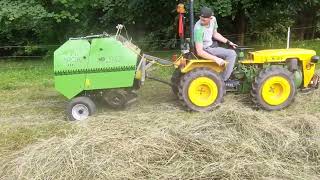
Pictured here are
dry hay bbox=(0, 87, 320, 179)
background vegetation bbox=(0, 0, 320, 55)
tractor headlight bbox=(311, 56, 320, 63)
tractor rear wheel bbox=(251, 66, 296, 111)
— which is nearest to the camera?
dry hay bbox=(0, 87, 320, 179)

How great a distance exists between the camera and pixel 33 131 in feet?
23.6

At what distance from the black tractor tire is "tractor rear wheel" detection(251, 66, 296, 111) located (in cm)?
241

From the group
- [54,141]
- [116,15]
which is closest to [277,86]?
[54,141]

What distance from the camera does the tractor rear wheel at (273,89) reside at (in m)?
7.71

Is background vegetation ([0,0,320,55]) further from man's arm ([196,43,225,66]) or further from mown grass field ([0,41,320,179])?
mown grass field ([0,41,320,179])

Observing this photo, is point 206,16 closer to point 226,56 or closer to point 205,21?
point 205,21

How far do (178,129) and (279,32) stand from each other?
40.2 ft

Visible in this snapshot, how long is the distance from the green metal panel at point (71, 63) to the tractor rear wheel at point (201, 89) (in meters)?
1.46

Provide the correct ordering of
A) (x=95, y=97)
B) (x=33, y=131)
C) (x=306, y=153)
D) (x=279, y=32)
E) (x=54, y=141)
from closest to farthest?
(x=306, y=153), (x=54, y=141), (x=33, y=131), (x=95, y=97), (x=279, y=32)

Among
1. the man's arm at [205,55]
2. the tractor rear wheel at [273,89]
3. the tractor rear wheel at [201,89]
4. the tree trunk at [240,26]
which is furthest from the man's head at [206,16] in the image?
the tree trunk at [240,26]

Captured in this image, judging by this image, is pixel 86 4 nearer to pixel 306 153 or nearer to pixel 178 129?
pixel 178 129

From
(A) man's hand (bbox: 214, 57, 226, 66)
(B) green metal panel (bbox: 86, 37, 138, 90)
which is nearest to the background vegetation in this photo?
(A) man's hand (bbox: 214, 57, 226, 66)

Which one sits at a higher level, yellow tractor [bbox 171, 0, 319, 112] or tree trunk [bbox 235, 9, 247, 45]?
tree trunk [bbox 235, 9, 247, 45]

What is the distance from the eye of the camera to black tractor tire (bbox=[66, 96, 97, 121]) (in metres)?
7.76
